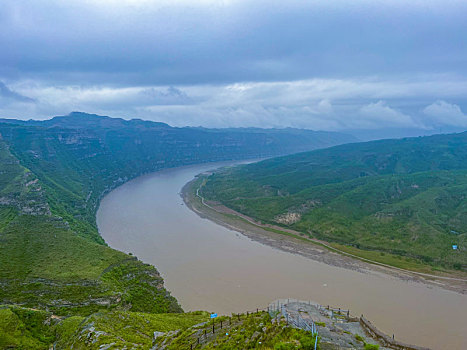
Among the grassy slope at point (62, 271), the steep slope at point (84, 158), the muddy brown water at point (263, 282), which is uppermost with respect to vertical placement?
the steep slope at point (84, 158)

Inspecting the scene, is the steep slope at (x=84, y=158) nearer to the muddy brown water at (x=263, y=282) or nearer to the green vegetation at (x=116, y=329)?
the muddy brown water at (x=263, y=282)

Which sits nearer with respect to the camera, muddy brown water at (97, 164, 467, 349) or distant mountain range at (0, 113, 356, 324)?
distant mountain range at (0, 113, 356, 324)

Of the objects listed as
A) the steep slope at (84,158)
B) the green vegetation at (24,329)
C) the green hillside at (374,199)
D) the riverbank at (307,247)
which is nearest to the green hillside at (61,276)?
the green vegetation at (24,329)

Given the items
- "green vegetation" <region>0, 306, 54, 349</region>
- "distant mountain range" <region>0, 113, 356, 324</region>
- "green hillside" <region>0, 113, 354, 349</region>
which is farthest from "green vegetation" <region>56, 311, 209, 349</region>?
"distant mountain range" <region>0, 113, 356, 324</region>

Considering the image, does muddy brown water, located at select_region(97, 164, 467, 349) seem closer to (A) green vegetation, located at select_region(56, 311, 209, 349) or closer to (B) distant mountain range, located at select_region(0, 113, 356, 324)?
(B) distant mountain range, located at select_region(0, 113, 356, 324)

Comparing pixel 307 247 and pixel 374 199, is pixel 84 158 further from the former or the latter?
pixel 374 199
